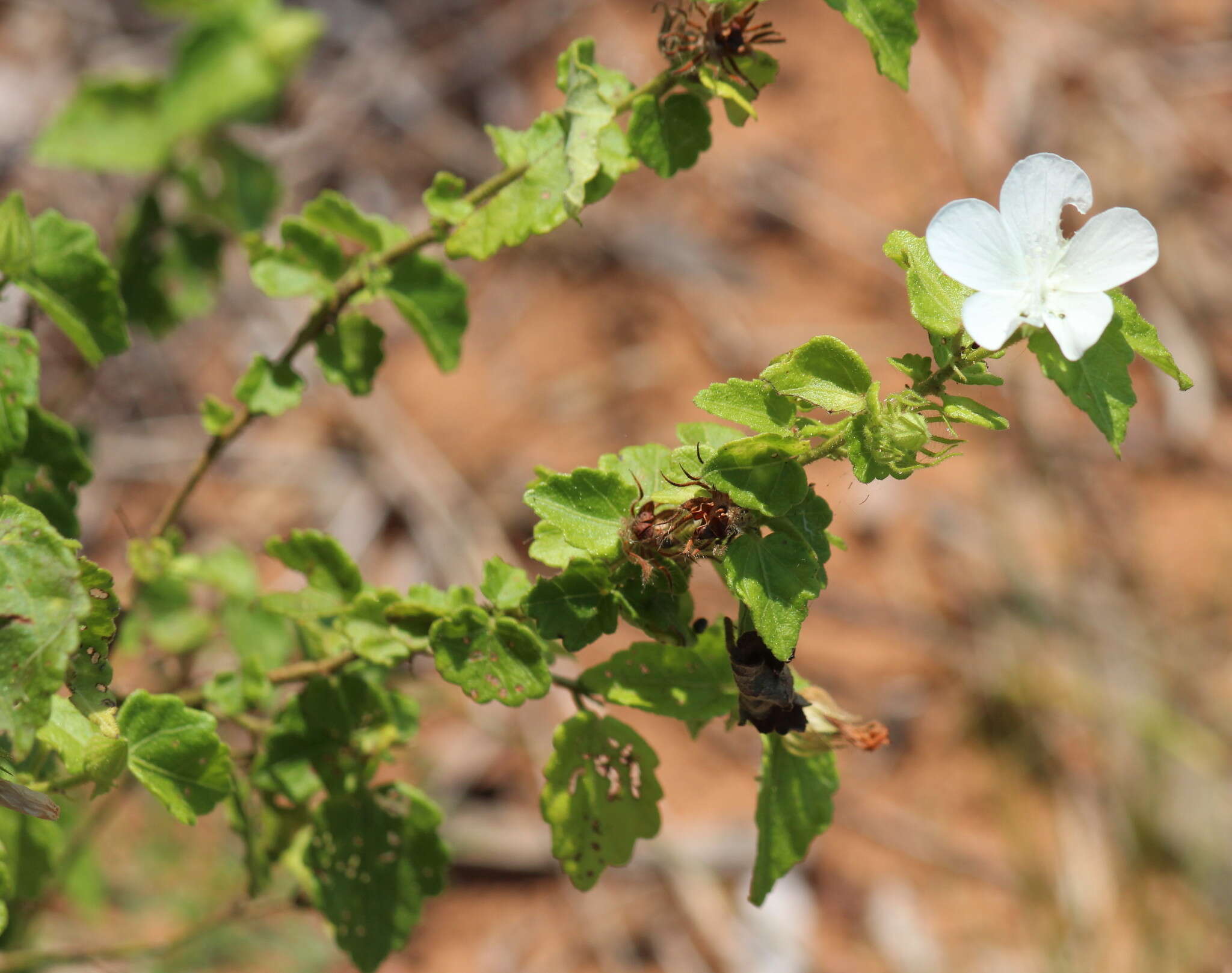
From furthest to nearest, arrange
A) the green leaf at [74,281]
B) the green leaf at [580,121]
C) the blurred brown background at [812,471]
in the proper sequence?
the blurred brown background at [812,471] → the green leaf at [74,281] → the green leaf at [580,121]

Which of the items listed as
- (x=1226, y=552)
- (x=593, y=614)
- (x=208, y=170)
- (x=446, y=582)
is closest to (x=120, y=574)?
(x=446, y=582)

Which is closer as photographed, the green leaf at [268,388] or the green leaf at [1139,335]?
the green leaf at [1139,335]

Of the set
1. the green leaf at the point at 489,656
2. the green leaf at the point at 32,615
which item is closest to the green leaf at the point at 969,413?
the green leaf at the point at 489,656

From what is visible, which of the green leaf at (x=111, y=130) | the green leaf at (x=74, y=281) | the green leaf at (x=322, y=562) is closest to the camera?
the green leaf at (x=74, y=281)

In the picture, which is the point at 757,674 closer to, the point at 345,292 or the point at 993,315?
the point at 993,315

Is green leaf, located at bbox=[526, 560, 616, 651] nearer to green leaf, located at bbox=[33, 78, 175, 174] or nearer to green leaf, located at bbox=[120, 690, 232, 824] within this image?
green leaf, located at bbox=[120, 690, 232, 824]

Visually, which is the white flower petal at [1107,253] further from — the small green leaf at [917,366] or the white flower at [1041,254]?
the small green leaf at [917,366]
